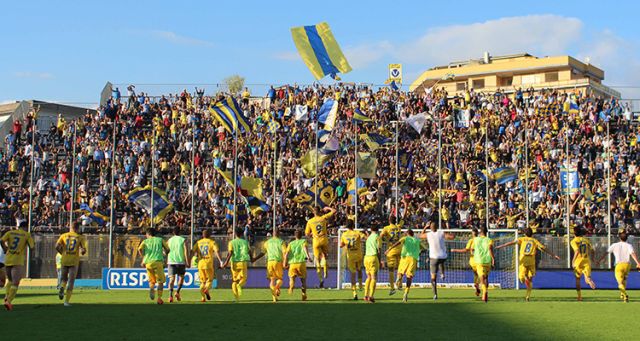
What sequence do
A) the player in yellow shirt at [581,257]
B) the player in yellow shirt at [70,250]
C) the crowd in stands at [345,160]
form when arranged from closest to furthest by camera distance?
1. the player in yellow shirt at [70,250]
2. the player in yellow shirt at [581,257]
3. the crowd in stands at [345,160]

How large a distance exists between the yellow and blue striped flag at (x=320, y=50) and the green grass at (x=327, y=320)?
20544 millimetres

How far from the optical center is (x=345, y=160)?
44656mm

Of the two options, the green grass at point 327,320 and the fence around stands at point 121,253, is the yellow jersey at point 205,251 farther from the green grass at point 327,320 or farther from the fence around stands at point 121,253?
the fence around stands at point 121,253

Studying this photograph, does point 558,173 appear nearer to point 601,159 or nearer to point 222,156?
point 601,159

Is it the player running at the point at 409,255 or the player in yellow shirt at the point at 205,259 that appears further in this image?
the player running at the point at 409,255

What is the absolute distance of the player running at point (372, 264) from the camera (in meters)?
23.1

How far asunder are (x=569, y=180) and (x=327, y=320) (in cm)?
2330

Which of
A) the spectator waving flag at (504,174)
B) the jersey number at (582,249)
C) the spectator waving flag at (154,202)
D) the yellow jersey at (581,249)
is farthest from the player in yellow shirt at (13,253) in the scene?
the spectator waving flag at (504,174)

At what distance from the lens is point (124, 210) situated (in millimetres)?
43438

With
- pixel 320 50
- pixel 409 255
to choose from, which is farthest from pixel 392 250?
pixel 320 50

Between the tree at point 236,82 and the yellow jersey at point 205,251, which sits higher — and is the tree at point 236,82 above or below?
above

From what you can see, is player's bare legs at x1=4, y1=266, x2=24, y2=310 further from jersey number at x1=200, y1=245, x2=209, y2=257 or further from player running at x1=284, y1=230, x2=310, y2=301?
player running at x1=284, y1=230, x2=310, y2=301

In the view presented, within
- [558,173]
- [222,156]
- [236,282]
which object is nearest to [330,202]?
[222,156]

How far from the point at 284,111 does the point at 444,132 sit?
9257 mm
